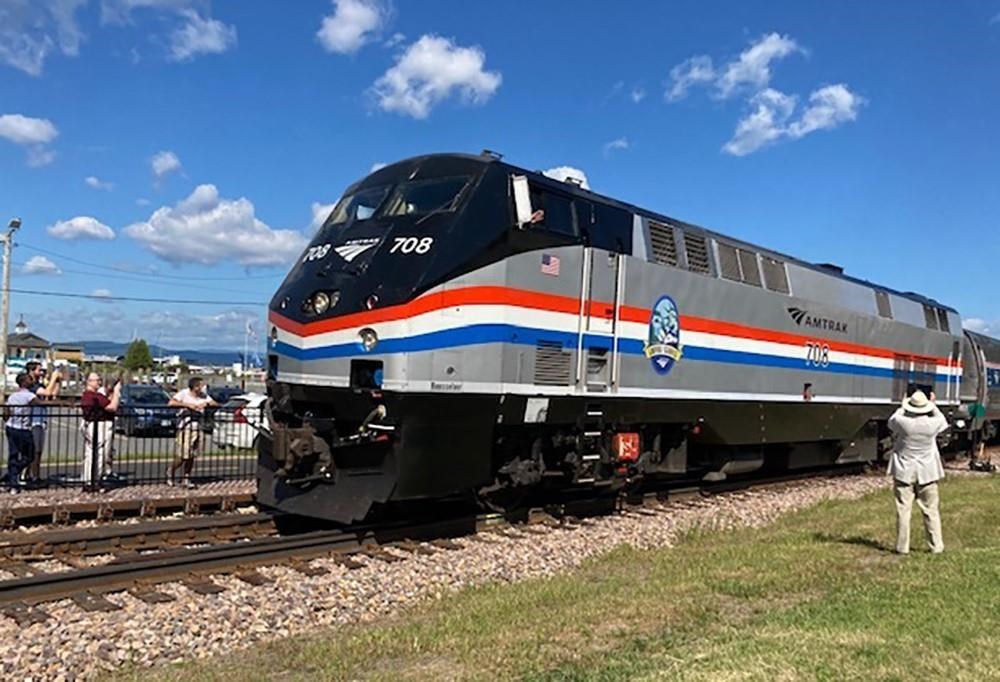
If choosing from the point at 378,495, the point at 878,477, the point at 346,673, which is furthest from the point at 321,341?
the point at 878,477

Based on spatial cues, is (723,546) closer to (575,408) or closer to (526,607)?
(575,408)

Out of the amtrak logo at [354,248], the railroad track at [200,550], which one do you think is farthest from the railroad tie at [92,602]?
the amtrak logo at [354,248]

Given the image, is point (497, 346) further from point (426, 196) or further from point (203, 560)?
point (203, 560)

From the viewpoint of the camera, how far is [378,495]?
8.77 meters

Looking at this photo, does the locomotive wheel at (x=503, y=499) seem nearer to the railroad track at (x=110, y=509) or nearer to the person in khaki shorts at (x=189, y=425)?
the railroad track at (x=110, y=509)

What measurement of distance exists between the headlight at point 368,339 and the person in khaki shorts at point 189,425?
6.50 meters

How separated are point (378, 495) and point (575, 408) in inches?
106

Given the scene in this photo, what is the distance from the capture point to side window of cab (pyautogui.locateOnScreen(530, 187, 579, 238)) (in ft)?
32.2

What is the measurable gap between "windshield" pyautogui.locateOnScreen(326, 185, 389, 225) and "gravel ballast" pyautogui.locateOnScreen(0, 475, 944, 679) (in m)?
3.84

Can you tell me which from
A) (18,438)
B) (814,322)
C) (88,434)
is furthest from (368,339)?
(814,322)

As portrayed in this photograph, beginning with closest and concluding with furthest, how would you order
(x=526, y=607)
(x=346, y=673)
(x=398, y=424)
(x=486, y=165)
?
1. (x=346, y=673)
2. (x=526, y=607)
3. (x=398, y=424)
4. (x=486, y=165)

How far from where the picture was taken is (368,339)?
8.70 metres

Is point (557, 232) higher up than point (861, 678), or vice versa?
point (557, 232)

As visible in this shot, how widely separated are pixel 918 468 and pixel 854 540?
1.27 meters
